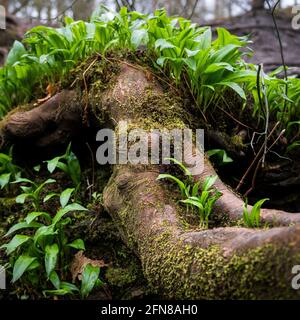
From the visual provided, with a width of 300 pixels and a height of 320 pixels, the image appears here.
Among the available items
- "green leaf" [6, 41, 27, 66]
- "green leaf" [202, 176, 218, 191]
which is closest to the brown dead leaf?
"green leaf" [202, 176, 218, 191]

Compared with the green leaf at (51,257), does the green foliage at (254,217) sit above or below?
above

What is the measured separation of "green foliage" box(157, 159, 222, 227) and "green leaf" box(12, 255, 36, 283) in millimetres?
1004

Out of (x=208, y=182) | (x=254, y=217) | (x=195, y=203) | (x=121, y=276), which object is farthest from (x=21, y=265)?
(x=254, y=217)

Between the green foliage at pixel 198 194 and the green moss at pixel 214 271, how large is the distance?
28 cm

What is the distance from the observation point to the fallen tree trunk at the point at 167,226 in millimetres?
1521

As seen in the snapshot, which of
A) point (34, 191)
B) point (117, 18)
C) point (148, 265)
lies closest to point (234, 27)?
point (117, 18)

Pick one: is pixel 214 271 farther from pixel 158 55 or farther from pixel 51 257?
pixel 158 55

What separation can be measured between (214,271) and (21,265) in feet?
4.35

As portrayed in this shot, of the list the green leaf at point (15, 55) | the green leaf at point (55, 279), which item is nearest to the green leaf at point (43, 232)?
the green leaf at point (55, 279)

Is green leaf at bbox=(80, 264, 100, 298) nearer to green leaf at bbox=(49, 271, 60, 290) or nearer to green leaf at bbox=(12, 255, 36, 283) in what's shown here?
green leaf at bbox=(49, 271, 60, 290)

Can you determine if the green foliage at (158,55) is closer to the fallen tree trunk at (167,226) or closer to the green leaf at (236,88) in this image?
the green leaf at (236,88)

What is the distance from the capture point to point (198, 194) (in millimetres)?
2465

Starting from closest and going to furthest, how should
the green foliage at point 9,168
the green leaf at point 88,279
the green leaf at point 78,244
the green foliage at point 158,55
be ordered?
the green leaf at point 88,279, the green leaf at point 78,244, the green foliage at point 158,55, the green foliage at point 9,168

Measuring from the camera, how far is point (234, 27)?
25.1 feet
